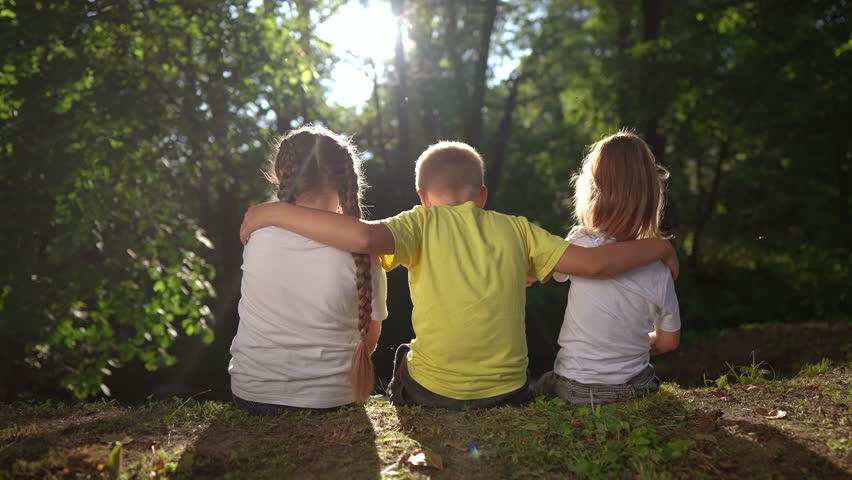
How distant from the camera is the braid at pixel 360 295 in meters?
3.54

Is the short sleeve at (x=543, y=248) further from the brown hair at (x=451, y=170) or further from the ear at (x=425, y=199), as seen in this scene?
the ear at (x=425, y=199)

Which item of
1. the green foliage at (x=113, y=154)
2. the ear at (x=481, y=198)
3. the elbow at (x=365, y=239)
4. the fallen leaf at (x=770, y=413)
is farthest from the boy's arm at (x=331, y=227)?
the green foliage at (x=113, y=154)

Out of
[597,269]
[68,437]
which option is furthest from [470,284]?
[68,437]

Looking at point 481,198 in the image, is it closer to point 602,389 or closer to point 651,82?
point 602,389

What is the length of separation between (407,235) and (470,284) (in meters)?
0.40

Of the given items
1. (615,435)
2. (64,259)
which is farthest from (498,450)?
(64,259)

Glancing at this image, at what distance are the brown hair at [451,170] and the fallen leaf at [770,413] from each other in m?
1.76

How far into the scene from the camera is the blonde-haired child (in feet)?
12.4

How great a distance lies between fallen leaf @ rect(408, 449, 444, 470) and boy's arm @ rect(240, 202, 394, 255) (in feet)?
3.32

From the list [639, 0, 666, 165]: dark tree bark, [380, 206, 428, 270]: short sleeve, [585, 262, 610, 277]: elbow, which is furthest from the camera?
[639, 0, 666, 165]: dark tree bark

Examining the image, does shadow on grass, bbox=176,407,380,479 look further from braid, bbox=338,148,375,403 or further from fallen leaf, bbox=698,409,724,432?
fallen leaf, bbox=698,409,724,432

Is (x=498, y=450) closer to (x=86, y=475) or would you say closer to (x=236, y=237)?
(x=86, y=475)

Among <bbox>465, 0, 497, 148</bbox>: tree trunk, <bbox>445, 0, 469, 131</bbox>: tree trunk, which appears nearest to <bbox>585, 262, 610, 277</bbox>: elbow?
<bbox>465, 0, 497, 148</bbox>: tree trunk

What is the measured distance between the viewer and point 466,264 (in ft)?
11.8
